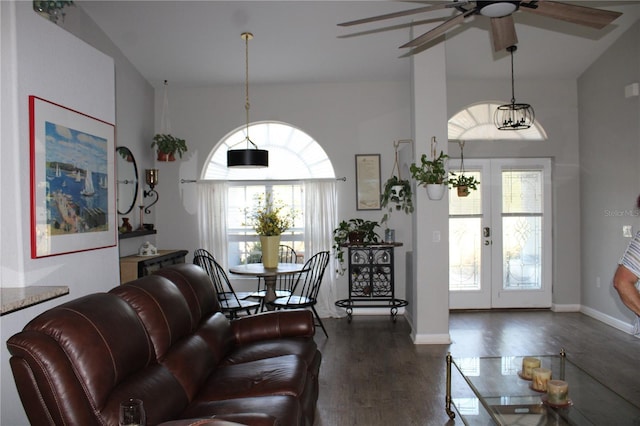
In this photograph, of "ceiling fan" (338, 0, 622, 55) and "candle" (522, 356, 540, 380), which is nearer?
"ceiling fan" (338, 0, 622, 55)

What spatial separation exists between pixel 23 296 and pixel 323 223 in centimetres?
437

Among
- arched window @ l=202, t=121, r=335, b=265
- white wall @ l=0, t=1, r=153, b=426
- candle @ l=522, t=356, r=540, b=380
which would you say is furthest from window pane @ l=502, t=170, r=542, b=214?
white wall @ l=0, t=1, r=153, b=426

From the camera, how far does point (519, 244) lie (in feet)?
21.7

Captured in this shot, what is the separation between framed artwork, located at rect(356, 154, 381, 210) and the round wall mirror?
279 cm

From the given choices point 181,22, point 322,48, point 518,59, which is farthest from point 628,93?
point 181,22

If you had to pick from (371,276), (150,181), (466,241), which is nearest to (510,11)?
(371,276)

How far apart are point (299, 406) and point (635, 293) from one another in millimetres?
1839

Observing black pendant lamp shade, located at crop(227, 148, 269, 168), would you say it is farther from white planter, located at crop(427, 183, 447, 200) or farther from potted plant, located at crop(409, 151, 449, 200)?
white planter, located at crop(427, 183, 447, 200)

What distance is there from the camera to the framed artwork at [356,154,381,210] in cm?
648

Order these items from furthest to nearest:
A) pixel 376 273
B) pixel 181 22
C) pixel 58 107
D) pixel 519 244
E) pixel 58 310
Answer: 1. pixel 519 244
2. pixel 376 273
3. pixel 181 22
4. pixel 58 107
5. pixel 58 310

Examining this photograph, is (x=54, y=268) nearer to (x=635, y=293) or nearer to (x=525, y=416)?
(x=525, y=416)

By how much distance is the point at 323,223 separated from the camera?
6.45 meters

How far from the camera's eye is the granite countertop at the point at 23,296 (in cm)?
217

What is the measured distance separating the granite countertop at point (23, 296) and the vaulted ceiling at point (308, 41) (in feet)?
11.0
